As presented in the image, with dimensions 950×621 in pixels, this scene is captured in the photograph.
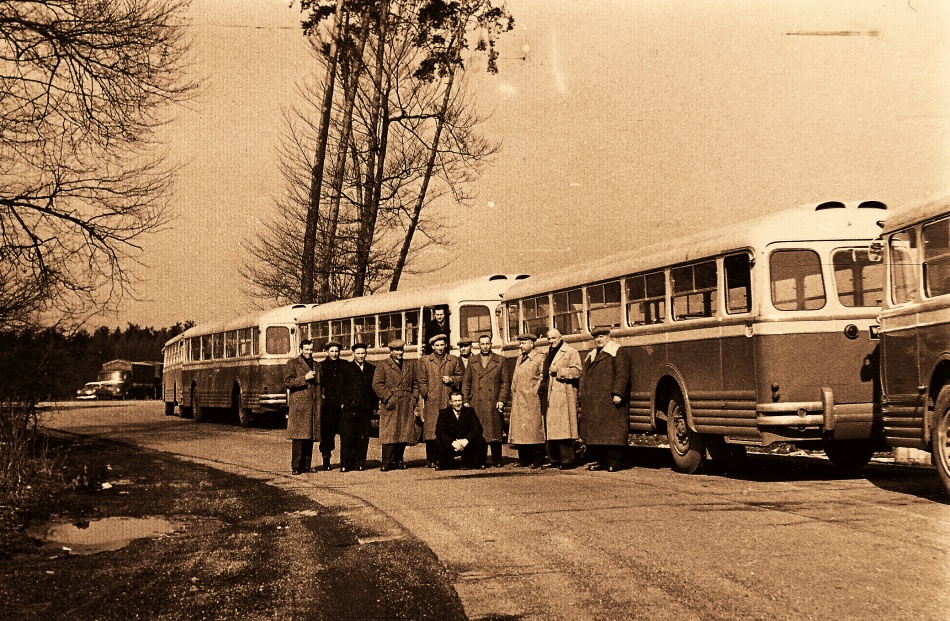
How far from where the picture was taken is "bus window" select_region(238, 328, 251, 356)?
28.8 metres

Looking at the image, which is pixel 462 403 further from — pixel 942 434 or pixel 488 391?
pixel 942 434

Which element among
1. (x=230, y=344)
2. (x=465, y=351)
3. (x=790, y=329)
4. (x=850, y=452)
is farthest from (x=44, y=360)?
(x=230, y=344)

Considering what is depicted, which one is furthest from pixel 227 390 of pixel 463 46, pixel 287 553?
pixel 287 553

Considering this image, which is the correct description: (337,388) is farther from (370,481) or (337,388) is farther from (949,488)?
(949,488)

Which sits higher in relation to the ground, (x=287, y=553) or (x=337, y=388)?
(x=337, y=388)

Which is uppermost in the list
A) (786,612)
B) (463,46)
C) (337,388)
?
(463,46)

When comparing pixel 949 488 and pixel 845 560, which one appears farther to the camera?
pixel 949 488

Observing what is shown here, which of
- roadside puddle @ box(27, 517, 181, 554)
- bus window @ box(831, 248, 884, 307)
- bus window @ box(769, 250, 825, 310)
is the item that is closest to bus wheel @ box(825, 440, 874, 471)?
bus window @ box(831, 248, 884, 307)

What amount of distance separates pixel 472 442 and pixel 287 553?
6.57 metres

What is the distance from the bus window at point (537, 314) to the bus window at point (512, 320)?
13.7 inches

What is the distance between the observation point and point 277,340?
91.7 ft

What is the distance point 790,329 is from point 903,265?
59.8 inches

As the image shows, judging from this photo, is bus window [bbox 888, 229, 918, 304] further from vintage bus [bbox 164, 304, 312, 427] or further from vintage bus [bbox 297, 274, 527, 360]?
vintage bus [bbox 164, 304, 312, 427]

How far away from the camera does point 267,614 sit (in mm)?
6285
